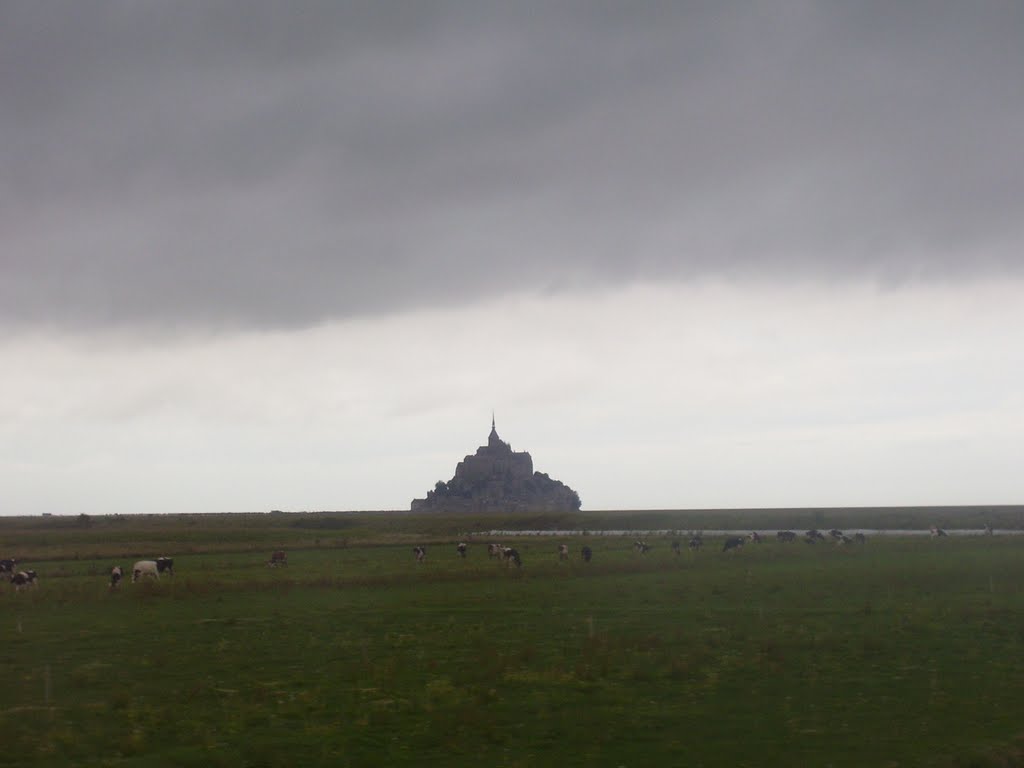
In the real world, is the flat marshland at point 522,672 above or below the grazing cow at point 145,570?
below

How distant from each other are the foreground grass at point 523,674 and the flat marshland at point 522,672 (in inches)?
3.3

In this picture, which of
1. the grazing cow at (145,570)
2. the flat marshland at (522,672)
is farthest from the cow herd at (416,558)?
the flat marshland at (522,672)

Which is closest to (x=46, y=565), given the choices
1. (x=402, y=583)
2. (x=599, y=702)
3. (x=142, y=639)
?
(x=402, y=583)

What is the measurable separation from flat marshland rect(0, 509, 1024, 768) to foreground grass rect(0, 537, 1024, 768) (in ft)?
0.27

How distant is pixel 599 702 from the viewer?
2084 cm

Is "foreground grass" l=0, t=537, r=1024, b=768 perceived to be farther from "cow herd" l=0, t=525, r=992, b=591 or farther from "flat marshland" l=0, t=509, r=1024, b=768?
"cow herd" l=0, t=525, r=992, b=591

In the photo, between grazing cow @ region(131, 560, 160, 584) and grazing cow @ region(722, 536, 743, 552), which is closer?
grazing cow @ region(131, 560, 160, 584)

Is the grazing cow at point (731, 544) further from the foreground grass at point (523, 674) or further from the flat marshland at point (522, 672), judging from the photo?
the foreground grass at point (523, 674)

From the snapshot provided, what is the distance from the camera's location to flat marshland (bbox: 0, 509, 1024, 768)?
56.9ft

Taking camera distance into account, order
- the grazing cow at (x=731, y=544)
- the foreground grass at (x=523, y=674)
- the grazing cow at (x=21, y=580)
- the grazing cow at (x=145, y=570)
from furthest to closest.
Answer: the grazing cow at (x=731, y=544) < the grazing cow at (x=145, y=570) < the grazing cow at (x=21, y=580) < the foreground grass at (x=523, y=674)

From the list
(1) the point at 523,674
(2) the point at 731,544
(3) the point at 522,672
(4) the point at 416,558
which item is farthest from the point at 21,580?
(2) the point at 731,544

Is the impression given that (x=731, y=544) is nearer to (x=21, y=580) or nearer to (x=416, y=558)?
(x=416, y=558)

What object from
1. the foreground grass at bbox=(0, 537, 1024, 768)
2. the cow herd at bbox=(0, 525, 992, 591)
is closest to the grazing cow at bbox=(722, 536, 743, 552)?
the cow herd at bbox=(0, 525, 992, 591)

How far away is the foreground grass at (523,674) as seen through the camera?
56.9 ft
